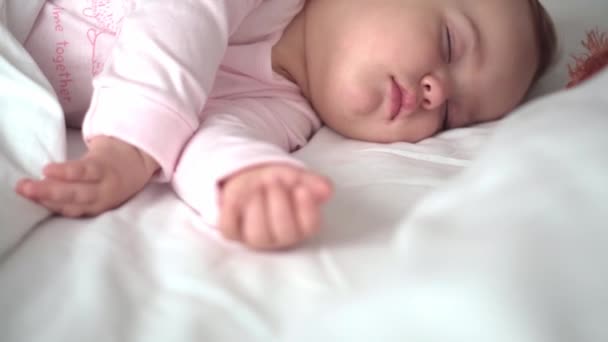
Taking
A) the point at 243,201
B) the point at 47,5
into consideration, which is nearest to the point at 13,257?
the point at 243,201

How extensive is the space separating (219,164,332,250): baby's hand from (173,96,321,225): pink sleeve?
30 mm

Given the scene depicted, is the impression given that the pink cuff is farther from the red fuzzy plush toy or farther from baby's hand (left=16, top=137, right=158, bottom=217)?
the red fuzzy plush toy

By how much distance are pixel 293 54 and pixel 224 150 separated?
45 cm

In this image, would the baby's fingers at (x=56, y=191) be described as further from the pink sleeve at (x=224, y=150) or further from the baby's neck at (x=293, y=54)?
the baby's neck at (x=293, y=54)

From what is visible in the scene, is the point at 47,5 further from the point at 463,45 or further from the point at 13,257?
the point at 463,45

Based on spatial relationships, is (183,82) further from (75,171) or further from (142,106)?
(75,171)

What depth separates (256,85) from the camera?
95cm

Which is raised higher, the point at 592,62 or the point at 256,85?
the point at 592,62

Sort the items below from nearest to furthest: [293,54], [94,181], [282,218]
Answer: [282,218] → [94,181] → [293,54]

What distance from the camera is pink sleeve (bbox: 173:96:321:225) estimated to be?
1.85ft

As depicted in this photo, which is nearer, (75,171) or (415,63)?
(75,171)

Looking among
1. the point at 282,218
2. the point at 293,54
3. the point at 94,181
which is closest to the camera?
the point at 282,218

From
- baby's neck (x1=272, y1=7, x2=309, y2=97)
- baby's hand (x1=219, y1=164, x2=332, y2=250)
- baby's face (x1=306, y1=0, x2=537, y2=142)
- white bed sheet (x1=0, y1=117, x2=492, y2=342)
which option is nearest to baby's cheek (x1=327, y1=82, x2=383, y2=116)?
baby's face (x1=306, y1=0, x2=537, y2=142)

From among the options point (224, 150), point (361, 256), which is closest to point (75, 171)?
point (224, 150)
